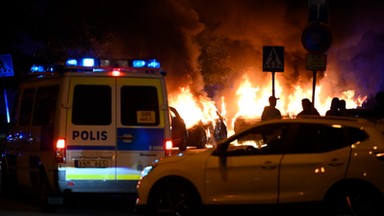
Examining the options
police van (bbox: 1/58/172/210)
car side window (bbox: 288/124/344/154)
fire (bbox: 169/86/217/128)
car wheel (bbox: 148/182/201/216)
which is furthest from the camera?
fire (bbox: 169/86/217/128)

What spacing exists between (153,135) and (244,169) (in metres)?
1.97

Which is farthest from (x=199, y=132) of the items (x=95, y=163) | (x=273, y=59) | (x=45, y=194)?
(x=95, y=163)

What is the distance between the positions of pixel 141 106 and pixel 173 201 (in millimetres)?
1782

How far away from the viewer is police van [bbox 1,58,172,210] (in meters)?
9.61

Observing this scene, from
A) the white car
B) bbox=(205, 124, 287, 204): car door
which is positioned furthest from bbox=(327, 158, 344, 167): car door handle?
bbox=(205, 124, 287, 204): car door

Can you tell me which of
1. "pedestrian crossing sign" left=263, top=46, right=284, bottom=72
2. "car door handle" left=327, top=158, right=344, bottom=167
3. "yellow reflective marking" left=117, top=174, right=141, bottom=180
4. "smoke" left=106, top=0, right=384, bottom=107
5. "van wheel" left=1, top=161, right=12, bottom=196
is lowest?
"van wheel" left=1, top=161, right=12, bottom=196

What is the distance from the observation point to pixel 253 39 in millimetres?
32750

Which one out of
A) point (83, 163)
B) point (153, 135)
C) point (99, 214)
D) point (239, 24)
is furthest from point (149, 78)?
point (239, 24)

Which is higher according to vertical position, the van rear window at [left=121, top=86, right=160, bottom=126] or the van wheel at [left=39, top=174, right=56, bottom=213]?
the van rear window at [left=121, top=86, right=160, bottom=126]

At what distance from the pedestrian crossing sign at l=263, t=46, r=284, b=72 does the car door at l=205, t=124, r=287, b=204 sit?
4218 mm

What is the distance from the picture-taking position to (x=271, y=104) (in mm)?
12844

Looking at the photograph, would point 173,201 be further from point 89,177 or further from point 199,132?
point 199,132

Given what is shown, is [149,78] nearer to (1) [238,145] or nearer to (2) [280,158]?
(1) [238,145]

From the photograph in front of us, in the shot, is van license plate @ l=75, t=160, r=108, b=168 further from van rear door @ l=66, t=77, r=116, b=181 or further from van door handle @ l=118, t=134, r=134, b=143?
van door handle @ l=118, t=134, r=134, b=143
